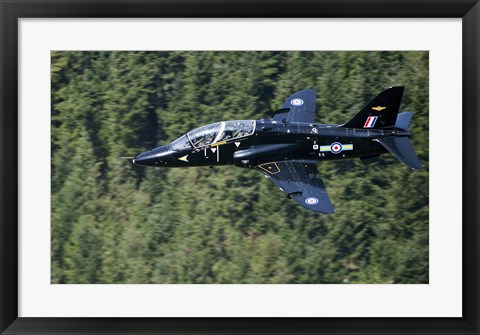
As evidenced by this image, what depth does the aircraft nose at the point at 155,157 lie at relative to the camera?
16.4 meters

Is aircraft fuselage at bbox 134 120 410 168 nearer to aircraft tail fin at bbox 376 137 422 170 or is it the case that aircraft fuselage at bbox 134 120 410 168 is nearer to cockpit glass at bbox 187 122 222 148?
cockpit glass at bbox 187 122 222 148

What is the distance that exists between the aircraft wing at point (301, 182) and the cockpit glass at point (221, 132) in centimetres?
96

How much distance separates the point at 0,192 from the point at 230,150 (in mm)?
6187

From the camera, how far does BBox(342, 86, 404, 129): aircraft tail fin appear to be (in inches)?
598

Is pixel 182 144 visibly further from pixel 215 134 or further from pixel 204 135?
pixel 215 134

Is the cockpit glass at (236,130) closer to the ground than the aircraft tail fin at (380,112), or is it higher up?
closer to the ground

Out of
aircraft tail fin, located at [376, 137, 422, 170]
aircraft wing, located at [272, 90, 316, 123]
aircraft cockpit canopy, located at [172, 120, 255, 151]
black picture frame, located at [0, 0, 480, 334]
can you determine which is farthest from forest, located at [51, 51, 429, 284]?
black picture frame, located at [0, 0, 480, 334]

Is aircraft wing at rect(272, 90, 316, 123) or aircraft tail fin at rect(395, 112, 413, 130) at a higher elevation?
aircraft wing at rect(272, 90, 316, 123)

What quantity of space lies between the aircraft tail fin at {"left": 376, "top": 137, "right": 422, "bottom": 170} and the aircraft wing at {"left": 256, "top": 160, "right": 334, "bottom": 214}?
1798 mm

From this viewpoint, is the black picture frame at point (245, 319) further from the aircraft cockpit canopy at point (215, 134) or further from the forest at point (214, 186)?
the aircraft cockpit canopy at point (215, 134)

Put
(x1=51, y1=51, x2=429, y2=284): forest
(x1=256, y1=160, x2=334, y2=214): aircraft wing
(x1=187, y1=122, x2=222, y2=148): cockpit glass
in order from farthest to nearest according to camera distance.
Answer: (x1=187, y1=122, x2=222, y2=148): cockpit glass, (x1=256, y1=160, x2=334, y2=214): aircraft wing, (x1=51, y1=51, x2=429, y2=284): forest

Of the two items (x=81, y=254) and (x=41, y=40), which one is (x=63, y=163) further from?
(x=41, y=40)

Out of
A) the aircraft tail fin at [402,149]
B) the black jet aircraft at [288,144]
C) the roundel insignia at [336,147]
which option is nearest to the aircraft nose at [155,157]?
the black jet aircraft at [288,144]

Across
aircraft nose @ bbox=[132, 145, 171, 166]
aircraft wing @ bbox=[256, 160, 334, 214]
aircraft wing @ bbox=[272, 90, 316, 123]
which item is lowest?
aircraft wing @ bbox=[256, 160, 334, 214]
